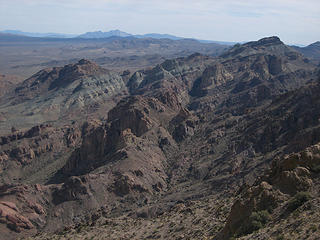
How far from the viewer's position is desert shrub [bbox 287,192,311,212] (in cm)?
2562

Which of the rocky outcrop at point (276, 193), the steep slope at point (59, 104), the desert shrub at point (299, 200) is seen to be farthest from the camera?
the steep slope at point (59, 104)

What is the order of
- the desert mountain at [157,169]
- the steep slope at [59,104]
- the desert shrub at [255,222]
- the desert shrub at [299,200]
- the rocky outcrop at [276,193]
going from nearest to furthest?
the desert shrub at [255,222] → the desert shrub at [299,200] → the rocky outcrop at [276,193] → the desert mountain at [157,169] → the steep slope at [59,104]

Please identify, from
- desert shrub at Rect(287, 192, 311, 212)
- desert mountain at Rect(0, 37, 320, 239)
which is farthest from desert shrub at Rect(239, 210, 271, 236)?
desert shrub at Rect(287, 192, 311, 212)

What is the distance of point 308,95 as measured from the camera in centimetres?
9075

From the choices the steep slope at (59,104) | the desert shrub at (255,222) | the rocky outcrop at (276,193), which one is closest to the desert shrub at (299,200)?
the rocky outcrop at (276,193)

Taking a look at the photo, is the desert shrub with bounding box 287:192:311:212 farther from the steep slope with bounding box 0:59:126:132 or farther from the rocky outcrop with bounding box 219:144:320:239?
the steep slope with bounding box 0:59:126:132

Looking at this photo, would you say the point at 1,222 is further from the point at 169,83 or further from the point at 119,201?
the point at 169,83

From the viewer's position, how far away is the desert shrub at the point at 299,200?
25.6 metres

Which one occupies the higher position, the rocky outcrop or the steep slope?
the rocky outcrop

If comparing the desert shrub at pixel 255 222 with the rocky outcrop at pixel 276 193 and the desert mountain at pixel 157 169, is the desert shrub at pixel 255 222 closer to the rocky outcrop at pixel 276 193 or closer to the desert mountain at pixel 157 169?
the rocky outcrop at pixel 276 193

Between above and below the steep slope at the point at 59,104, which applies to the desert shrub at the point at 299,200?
above

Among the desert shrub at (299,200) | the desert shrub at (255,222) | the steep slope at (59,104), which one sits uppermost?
the desert shrub at (299,200)

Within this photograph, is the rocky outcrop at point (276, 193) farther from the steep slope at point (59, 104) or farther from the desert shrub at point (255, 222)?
the steep slope at point (59, 104)

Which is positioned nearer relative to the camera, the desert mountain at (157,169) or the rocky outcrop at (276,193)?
the rocky outcrop at (276,193)
